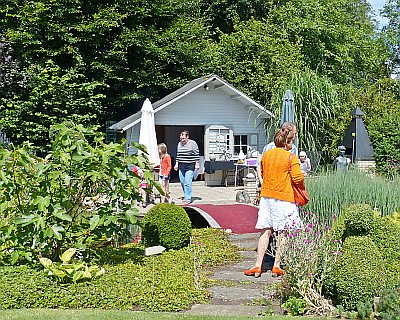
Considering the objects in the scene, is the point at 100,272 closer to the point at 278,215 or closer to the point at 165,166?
the point at 278,215

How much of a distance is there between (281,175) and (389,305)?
2.17 m

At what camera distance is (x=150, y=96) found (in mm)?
21734

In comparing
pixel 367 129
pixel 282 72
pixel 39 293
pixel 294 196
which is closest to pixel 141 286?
pixel 39 293

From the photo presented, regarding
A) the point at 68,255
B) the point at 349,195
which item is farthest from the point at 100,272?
the point at 349,195

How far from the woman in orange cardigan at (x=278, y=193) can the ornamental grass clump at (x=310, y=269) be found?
83cm

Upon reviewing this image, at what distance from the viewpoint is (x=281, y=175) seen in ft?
21.0

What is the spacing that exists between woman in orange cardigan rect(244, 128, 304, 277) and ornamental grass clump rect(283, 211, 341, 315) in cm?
83

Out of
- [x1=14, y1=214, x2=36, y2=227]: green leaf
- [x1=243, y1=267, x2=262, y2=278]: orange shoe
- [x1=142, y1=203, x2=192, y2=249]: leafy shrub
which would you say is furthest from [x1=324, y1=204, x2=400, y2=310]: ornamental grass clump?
[x1=14, y1=214, x2=36, y2=227]: green leaf

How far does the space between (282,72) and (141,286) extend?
18.2 meters

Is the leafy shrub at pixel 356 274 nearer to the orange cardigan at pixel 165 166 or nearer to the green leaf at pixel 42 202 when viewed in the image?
the green leaf at pixel 42 202

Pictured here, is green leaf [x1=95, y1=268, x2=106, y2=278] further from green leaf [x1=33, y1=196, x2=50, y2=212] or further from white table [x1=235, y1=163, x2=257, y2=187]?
white table [x1=235, y1=163, x2=257, y2=187]

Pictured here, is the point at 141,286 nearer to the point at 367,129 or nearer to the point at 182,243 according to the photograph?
the point at 182,243

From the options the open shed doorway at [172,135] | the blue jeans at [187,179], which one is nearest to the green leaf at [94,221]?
the blue jeans at [187,179]

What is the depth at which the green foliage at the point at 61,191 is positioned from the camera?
6.09 m
